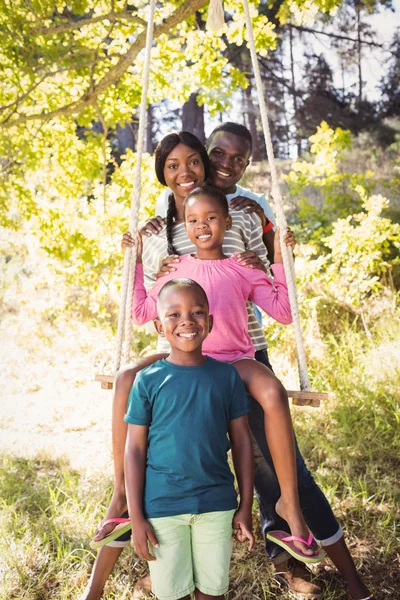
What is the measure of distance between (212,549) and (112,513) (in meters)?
0.38

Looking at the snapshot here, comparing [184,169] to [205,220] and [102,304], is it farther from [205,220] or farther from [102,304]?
[102,304]

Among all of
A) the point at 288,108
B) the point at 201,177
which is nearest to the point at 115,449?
the point at 201,177

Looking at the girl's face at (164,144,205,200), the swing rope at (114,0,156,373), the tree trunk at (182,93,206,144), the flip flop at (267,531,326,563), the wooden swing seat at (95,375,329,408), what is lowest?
the flip flop at (267,531,326,563)

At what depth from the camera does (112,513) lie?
6.33 ft

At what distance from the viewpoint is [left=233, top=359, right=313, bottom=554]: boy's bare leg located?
1.83m

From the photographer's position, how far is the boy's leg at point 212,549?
170 cm

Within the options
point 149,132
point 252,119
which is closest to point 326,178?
point 149,132

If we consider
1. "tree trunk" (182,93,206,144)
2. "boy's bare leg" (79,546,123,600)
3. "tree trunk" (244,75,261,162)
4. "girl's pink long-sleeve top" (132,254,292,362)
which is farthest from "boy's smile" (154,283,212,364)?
"tree trunk" (244,75,261,162)

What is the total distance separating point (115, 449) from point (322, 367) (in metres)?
2.49

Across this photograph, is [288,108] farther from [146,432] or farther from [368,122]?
[146,432]

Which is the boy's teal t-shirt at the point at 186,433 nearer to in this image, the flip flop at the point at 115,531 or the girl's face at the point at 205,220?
the flip flop at the point at 115,531

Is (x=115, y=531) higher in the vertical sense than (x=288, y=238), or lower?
lower

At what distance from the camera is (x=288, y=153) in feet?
41.1

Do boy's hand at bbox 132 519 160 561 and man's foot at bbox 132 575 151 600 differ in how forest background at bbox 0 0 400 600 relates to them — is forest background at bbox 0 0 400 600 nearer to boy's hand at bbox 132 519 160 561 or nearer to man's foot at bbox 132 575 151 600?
man's foot at bbox 132 575 151 600
